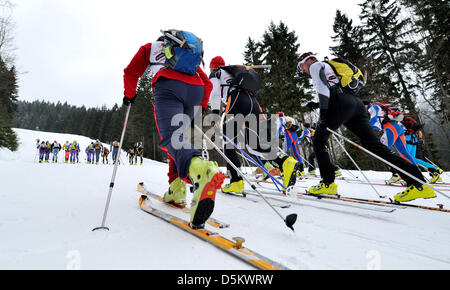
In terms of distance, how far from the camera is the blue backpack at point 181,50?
2.20 metres

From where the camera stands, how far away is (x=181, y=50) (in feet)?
7.23

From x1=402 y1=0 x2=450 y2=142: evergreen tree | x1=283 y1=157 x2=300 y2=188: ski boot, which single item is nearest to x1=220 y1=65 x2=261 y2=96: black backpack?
x1=283 y1=157 x2=300 y2=188: ski boot

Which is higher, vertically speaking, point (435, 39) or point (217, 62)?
point (435, 39)

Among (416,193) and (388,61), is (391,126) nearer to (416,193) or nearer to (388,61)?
(416,193)

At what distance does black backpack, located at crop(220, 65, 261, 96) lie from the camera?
12.9 feet

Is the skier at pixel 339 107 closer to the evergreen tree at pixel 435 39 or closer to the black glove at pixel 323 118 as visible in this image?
the black glove at pixel 323 118

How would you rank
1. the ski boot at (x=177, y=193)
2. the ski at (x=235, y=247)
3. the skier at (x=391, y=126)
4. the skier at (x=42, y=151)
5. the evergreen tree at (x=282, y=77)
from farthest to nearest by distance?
1. the evergreen tree at (x=282, y=77)
2. the skier at (x=42, y=151)
3. the skier at (x=391, y=126)
4. the ski boot at (x=177, y=193)
5. the ski at (x=235, y=247)

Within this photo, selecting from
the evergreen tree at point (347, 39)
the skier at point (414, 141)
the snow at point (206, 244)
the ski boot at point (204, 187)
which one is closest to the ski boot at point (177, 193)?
the snow at point (206, 244)

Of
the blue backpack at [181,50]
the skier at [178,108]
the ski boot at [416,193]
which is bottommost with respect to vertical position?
the ski boot at [416,193]

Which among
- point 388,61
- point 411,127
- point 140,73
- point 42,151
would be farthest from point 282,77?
point 42,151

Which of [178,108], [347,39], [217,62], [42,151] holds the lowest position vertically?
[42,151]

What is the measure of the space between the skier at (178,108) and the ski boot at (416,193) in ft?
9.06

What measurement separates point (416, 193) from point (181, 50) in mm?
3412
